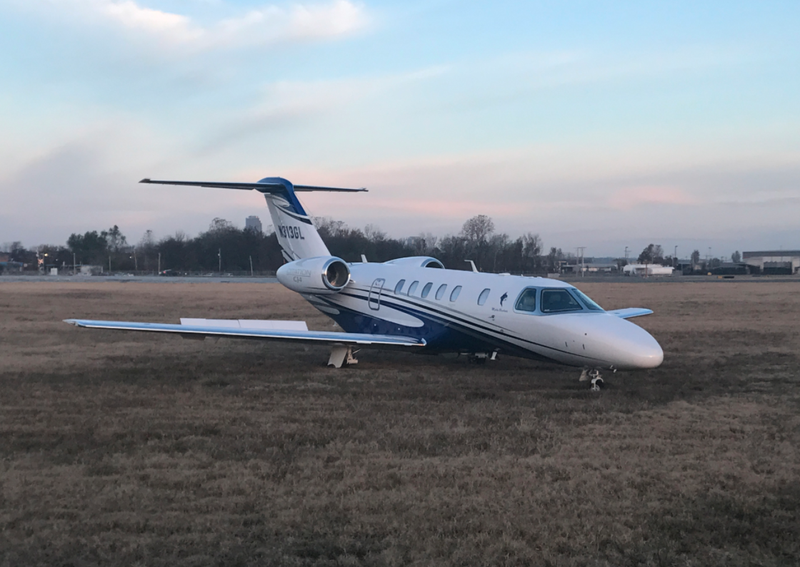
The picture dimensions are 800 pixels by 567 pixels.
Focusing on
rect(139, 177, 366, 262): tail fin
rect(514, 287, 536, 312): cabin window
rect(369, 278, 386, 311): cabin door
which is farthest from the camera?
rect(139, 177, 366, 262): tail fin

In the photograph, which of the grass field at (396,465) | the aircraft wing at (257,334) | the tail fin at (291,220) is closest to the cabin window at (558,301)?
the grass field at (396,465)

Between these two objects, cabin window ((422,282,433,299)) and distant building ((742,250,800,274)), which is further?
distant building ((742,250,800,274))

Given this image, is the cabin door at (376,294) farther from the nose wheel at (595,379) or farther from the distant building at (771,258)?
the distant building at (771,258)

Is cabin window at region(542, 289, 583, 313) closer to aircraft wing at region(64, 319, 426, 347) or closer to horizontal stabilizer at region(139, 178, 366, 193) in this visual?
aircraft wing at region(64, 319, 426, 347)

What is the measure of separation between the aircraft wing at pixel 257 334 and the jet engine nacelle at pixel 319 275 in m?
1.94

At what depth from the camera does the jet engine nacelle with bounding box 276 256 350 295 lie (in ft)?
50.5

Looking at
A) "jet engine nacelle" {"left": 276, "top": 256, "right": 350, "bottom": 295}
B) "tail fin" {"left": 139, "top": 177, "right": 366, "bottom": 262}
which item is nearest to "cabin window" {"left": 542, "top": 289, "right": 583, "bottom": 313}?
"jet engine nacelle" {"left": 276, "top": 256, "right": 350, "bottom": 295}

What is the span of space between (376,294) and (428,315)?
1794 mm

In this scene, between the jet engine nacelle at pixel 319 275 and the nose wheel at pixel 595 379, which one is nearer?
the nose wheel at pixel 595 379

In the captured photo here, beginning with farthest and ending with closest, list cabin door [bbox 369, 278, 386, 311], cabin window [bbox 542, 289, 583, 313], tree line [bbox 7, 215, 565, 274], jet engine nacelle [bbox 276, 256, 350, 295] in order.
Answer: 1. tree line [bbox 7, 215, 565, 274]
2. jet engine nacelle [bbox 276, 256, 350, 295]
3. cabin door [bbox 369, 278, 386, 311]
4. cabin window [bbox 542, 289, 583, 313]

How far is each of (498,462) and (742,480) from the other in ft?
7.60

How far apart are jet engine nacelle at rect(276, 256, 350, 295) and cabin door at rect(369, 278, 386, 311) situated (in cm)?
74

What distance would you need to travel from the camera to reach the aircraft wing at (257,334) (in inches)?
472

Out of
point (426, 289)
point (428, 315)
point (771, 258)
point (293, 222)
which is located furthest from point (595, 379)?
point (771, 258)
